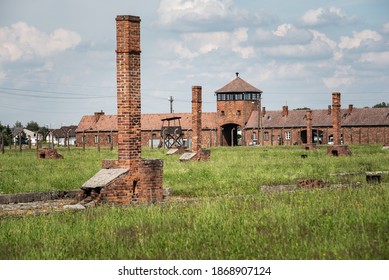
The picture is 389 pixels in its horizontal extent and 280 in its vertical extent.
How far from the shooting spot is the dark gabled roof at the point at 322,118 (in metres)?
71.8

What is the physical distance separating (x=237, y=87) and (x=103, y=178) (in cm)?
6183

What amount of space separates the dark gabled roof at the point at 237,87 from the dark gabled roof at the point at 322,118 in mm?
2881

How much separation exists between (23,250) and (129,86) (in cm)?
669

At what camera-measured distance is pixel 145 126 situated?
259 feet

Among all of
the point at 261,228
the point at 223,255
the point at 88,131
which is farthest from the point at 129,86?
the point at 88,131

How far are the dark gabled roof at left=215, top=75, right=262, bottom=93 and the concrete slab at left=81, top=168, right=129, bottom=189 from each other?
60.9 metres

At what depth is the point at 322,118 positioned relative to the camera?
246 feet

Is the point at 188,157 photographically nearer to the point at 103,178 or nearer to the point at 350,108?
the point at 103,178

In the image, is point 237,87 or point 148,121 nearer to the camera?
point 237,87

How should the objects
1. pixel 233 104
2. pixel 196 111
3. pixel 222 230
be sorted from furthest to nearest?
pixel 233 104 → pixel 196 111 → pixel 222 230

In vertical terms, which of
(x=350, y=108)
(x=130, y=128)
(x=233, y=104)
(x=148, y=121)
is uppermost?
(x=233, y=104)

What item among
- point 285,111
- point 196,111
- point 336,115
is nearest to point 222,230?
point 196,111

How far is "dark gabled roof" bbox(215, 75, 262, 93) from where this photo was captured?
75938 mm
